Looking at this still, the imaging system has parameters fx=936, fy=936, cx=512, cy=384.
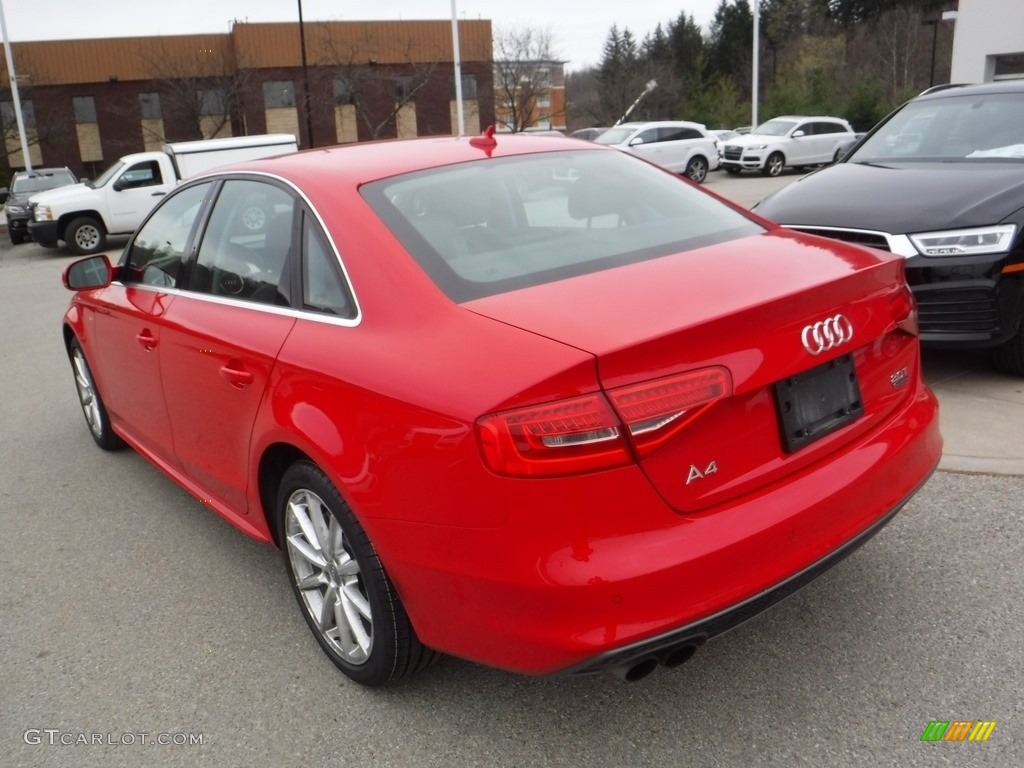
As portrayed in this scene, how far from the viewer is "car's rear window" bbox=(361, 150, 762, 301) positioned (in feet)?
8.91

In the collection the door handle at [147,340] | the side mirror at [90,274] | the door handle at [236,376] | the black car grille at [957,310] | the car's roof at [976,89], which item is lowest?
the black car grille at [957,310]

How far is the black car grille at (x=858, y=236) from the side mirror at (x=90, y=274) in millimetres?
3739

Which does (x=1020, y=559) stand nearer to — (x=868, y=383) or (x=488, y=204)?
(x=868, y=383)

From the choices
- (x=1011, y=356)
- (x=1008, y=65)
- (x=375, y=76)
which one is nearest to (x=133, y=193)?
(x=1011, y=356)

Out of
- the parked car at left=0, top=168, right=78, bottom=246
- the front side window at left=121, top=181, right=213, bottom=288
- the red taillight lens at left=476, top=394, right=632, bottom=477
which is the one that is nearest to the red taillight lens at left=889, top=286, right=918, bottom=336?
the red taillight lens at left=476, top=394, right=632, bottom=477

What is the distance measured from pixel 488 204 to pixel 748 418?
1197 mm

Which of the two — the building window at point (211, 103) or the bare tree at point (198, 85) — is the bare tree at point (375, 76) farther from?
the building window at point (211, 103)

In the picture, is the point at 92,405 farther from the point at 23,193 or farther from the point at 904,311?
the point at 23,193

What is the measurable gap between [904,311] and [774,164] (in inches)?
1065

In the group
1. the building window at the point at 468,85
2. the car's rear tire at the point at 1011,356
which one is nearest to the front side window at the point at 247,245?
the car's rear tire at the point at 1011,356

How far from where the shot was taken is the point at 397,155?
11.0 ft

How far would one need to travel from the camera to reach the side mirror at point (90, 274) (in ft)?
14.8

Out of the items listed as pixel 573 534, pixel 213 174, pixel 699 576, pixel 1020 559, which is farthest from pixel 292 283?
pixel 1020 559

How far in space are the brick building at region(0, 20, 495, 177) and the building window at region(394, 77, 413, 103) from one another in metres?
0.05
